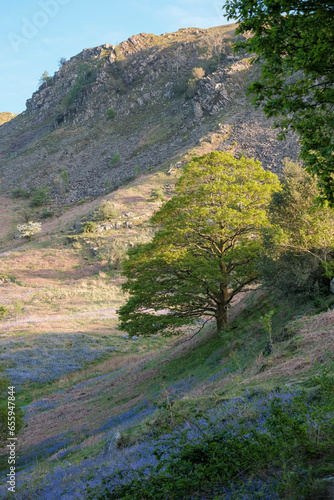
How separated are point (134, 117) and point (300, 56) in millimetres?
103005

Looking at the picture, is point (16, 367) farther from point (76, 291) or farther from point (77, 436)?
point (76, 291)

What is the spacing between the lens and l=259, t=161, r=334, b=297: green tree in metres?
11.3

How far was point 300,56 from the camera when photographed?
4992mm

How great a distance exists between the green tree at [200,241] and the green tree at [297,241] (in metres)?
0.95

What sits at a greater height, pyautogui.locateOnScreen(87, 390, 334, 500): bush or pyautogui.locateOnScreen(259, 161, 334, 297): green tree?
pyautogui.locateOnScreen(259, 161, 334, 297): green tree

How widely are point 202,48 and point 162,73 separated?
1664 centimetres

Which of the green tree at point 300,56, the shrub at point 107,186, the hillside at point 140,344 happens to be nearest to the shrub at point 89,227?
the hillside at point 140,344

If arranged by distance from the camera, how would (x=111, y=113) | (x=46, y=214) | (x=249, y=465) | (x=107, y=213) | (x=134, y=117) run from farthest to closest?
(x=111, y=113)
(x=134, y=117)
(x=46, y=214)
(x=107, y=213)
(x=249, y=465)

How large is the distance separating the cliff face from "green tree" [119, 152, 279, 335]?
41113 millimetres

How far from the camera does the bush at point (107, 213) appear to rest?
2137 inches

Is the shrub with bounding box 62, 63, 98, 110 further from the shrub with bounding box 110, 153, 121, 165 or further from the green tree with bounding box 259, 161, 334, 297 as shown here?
the green tree with bounding box 259, 161, 334, 297

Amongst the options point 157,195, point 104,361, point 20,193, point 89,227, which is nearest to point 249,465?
point 104,361

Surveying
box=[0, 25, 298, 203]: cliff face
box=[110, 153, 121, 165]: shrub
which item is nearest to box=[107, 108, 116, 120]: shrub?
box=[0, 25, 298, 203]: cliff face

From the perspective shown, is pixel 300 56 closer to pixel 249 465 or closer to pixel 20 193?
pixel 249 465
